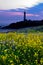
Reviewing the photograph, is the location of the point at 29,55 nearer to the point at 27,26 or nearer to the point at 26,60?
the point at 26,60

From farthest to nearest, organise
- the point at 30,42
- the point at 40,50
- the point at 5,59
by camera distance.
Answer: the point at 30,42
the point at 40,50
the point at 5,59

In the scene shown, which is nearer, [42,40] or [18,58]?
[18,58]

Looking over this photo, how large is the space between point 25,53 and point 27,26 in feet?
66.1

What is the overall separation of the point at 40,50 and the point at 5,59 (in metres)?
2.04

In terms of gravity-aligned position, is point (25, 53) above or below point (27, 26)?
above

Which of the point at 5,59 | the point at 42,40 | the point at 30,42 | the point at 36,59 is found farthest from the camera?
the point at 42,40

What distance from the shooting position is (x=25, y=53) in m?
11.7

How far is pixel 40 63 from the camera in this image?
35.8ft

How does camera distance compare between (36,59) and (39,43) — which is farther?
(39,43)

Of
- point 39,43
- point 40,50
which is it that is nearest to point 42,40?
point 39,43

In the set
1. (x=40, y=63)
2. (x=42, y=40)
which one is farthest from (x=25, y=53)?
(x=42, y=40)

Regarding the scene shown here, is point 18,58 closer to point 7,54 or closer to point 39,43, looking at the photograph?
point 7,54

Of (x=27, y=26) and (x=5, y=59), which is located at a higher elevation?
(x=5, y=59)

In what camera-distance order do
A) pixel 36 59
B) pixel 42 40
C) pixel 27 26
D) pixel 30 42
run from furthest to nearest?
pixel 27 26
pixel 42 40
pixel 30 42
pixel 36 59
